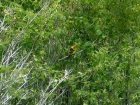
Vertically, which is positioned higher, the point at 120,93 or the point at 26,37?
the point at 26,37

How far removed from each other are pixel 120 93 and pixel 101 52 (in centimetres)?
91

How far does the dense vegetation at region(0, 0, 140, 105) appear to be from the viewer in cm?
633

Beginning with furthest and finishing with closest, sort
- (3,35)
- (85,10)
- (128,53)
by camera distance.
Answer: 1. (85,10)
2. (128,53)
3. (3,35)

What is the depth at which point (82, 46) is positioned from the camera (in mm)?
7059

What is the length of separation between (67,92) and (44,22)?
1353 mm

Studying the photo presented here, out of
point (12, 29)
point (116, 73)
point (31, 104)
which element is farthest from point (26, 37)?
point (116, 73)

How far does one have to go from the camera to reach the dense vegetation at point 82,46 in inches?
249

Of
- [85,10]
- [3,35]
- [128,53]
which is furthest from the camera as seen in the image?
[85,10]

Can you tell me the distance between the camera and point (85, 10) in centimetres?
723

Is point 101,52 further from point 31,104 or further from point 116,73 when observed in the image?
point 31,104

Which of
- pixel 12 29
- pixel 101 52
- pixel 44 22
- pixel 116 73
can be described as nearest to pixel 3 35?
pixel 12 29

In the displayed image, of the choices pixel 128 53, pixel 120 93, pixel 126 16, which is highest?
pixel 126 16

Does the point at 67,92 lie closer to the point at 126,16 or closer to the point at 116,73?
the point at 116,73

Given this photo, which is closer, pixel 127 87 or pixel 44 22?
pixel 44 22
